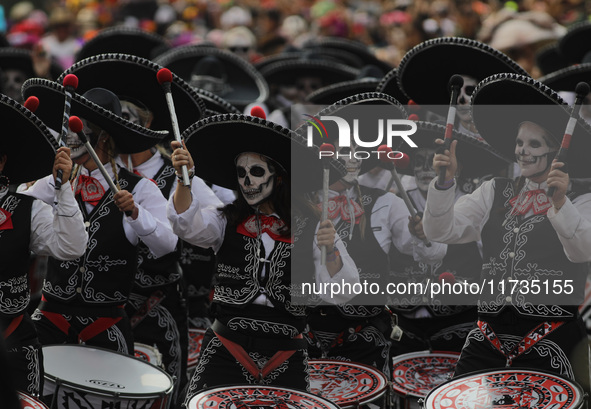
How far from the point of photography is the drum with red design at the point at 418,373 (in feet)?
19.2

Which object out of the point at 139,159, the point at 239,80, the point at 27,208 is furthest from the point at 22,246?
the point at 239,80

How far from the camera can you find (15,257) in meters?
4.95

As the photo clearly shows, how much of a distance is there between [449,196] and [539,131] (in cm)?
57

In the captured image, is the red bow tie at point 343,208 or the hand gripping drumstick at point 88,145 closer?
the hand gripping drumstick at point 88,145

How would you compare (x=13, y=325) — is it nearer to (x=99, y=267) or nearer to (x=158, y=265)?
(x=99, y=267)

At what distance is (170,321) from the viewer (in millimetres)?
6727

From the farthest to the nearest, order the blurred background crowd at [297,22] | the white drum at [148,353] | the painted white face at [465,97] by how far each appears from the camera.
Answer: the blurred background crowd at [297,22]
the painted white face at [465,97]
the white drum at [148,353]

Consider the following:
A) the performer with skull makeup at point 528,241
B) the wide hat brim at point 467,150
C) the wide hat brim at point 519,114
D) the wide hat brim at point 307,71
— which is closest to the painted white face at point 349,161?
the wide hat brim at point 467,150

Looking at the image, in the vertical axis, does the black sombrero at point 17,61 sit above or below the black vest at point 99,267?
above

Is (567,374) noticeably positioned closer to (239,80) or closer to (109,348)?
(109,348)

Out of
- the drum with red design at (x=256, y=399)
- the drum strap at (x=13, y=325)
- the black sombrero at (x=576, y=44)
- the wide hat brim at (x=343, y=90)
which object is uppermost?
the black sombrero at (x=576, y=44)

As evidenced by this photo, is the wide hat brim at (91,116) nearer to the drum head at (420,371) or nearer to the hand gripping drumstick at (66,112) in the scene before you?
the hand gripping drumstick at (66,112)

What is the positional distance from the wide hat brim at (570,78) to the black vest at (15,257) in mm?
4300

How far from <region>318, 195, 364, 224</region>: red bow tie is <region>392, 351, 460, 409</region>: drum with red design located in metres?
0.94
